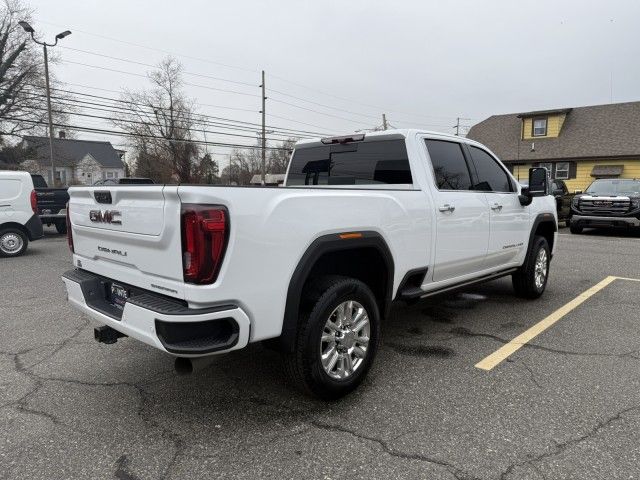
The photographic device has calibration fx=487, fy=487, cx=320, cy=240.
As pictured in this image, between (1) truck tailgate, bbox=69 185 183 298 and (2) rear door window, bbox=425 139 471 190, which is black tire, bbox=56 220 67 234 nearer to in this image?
(1) truck tailgate, bbox=69 185 183 298

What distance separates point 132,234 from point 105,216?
40cm


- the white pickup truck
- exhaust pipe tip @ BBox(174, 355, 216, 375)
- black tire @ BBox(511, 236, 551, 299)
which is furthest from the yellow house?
exhaust pipe tip @ BBox(174, 355, 216, 375)

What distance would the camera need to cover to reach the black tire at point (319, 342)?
3010mm

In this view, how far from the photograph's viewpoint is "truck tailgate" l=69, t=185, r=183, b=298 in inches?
104

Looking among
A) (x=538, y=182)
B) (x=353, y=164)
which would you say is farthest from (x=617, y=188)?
(x=353, y=164)

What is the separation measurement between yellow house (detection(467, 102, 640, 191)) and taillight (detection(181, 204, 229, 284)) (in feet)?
93.0

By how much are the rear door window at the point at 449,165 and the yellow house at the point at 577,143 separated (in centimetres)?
2550

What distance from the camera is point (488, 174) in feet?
16.8

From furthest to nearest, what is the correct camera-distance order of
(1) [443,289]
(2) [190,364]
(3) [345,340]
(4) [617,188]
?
(4) [617,188], (1) [443,289], (3) [345,340], (2) [190,364]

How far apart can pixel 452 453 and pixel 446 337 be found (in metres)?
2.05

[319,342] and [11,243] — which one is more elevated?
[319,342]

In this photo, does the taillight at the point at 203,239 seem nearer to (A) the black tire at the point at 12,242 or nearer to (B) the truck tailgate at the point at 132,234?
(B) the truck tailgate at the point at 132,234

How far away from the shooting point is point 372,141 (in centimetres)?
444

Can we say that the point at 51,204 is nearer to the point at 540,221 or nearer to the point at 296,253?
the point at 540,221
